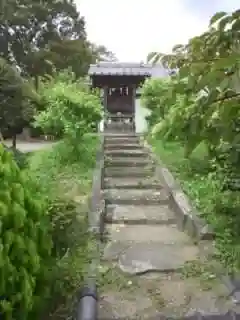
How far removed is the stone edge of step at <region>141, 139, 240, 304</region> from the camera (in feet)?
11.3

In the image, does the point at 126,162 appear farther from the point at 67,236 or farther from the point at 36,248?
the point at 36,248

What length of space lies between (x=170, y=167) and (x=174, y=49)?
443 cm

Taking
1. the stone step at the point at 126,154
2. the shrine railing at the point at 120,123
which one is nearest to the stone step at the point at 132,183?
the stone step at the point at 126,154

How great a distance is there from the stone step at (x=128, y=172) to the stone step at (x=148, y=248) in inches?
98.2

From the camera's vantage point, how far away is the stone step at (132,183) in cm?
684

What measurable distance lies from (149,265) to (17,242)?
1922mm

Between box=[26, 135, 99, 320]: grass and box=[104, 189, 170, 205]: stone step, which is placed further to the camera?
box=[104, 189, 170, 205]: stone step

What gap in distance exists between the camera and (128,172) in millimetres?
7789

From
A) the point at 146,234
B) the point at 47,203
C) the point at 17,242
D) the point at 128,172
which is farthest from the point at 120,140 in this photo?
the point at 17,242

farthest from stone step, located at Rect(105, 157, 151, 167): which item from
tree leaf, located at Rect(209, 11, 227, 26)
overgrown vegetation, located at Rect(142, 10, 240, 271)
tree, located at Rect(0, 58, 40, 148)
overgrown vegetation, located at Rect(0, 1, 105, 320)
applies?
tree leaf, located at Rect(209, 11, 227, 26)

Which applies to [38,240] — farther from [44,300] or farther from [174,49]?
[174,49]

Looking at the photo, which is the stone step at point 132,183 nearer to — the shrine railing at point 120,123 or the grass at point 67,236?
the grass at point 67,236

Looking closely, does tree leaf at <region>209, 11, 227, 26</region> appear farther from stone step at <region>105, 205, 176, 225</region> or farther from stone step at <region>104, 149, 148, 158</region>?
stone step at <region>104, 149, 148, 158</region>

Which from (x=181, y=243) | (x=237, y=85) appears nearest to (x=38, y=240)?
(x=237, y=85)
